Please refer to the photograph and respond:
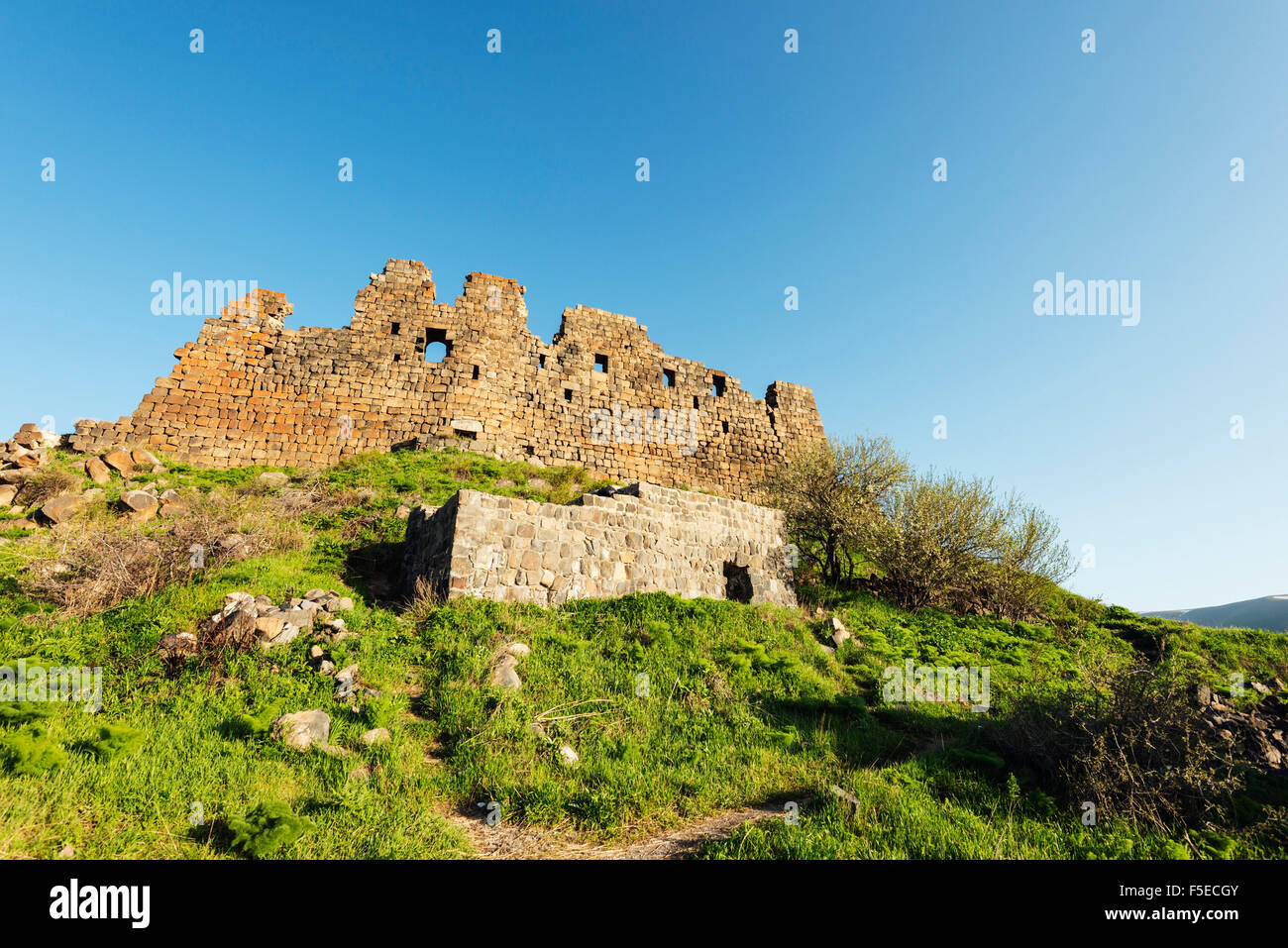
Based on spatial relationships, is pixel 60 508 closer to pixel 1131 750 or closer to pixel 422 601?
pixel 422 601

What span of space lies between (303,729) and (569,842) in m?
2.82

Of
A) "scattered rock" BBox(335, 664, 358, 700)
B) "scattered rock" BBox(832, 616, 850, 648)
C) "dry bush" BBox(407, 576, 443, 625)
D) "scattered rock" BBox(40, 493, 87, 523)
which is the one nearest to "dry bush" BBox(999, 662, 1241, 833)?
"scattered rock" BBox(832, 616, 850, 648)

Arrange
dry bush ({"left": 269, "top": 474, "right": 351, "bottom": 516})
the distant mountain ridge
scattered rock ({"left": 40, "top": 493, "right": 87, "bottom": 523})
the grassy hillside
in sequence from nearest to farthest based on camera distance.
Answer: the grassy hillside
scattered rock ({"left": 40, "top": 493, "right": 87, "bottom": 523})
dry bush ({"left": 269, "top": 474, "right": 351, "bottom": 516})
the distant mountain ridge

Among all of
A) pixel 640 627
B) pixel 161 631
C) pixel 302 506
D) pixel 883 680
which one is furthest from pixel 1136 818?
pixel 302 506

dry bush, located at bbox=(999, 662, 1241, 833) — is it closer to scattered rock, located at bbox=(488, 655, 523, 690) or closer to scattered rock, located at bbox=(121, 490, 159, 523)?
scattered rock, located at bbox=(488, 655, 523, 690)

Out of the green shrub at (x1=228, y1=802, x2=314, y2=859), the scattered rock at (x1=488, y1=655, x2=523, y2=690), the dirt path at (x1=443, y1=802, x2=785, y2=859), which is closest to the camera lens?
the green shrub at (x1=228, y1=802, x2=314, y2=859)

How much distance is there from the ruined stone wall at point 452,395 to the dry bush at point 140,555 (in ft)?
31.0

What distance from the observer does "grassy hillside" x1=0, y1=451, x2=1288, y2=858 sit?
4.10 meters

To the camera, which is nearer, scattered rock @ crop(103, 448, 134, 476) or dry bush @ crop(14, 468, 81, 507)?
dry bush @ crop(14, 468, 81, 507)

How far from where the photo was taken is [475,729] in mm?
5824

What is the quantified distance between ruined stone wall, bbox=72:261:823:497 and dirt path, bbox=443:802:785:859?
57.5 feet

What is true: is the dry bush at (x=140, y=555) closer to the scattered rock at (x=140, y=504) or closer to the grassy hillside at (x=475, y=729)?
the grassy hillside at (x=475, y=729)
